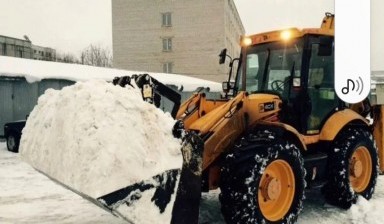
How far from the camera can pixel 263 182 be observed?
4.94 meters

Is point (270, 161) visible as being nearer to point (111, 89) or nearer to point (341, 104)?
point (111, 89)

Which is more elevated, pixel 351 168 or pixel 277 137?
pixel 277 137

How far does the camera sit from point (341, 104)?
6527 millimetres

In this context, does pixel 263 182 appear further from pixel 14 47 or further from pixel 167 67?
pixel 14 47

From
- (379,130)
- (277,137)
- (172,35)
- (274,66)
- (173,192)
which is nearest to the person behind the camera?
(173,192)

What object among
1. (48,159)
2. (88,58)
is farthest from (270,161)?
(88,58)

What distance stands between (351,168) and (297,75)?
1.68 m

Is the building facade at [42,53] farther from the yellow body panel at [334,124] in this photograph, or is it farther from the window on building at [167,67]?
the yellow body panel at [334,124]

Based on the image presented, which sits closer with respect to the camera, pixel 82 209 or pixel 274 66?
pixel 274 66

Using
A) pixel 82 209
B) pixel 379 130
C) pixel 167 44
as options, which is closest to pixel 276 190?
pixel 82 209

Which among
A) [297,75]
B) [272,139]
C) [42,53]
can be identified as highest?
[42,53]

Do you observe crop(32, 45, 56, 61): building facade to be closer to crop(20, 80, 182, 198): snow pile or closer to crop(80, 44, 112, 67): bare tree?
crop(80, 44, 112, 67): bare tree

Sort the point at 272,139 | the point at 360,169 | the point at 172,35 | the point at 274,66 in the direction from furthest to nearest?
the point at 172,35, the point at 360,169, the point at 274,66, the point at 272,139

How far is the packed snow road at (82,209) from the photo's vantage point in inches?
223
